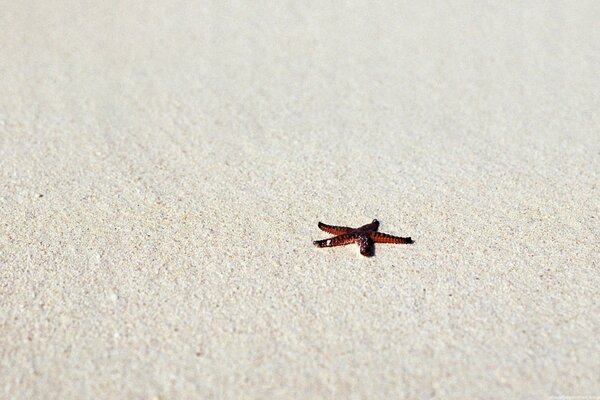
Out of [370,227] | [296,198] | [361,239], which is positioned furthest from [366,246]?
[296,198]

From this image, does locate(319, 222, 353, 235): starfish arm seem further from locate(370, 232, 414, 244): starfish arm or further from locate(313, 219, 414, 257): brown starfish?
locate(370, 232, 414, 244): starfish arm

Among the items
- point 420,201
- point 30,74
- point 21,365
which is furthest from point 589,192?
point 30,74

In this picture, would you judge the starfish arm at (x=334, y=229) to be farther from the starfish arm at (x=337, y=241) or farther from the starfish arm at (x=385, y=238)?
the starfish arm at (x=385, y=238)

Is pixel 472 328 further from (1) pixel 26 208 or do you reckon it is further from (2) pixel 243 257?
(1) pixel 26 208

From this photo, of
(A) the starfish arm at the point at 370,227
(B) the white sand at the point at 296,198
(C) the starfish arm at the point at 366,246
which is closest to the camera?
(B) the white sand at the point at 296,198

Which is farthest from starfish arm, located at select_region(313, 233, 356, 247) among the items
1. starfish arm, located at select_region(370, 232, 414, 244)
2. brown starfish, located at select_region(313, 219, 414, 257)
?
starfish arm, located at select_region(370, 232, 414, 244)

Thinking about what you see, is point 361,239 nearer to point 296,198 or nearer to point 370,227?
point 370,227

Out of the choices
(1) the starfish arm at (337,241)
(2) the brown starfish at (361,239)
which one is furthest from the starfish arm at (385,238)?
(1) the starfish arm at (337,241)
